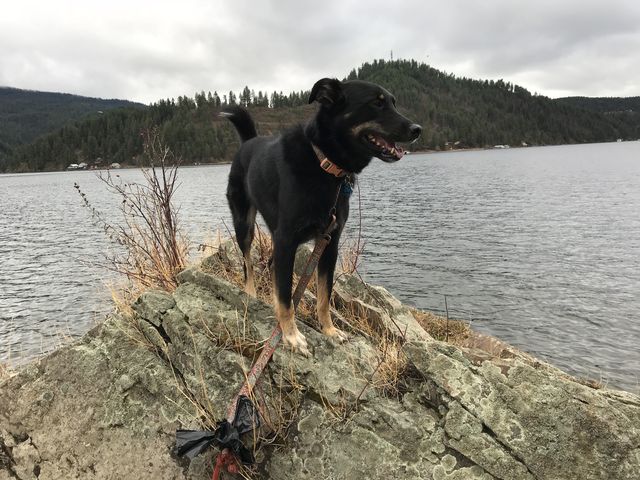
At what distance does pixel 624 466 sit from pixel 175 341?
3733 millimetres

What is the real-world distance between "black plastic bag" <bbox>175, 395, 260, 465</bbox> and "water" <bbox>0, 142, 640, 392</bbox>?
570 centimetres

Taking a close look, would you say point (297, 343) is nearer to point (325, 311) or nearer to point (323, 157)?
point (325, 311)

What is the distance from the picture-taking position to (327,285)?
4.57 meters

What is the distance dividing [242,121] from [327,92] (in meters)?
1.94

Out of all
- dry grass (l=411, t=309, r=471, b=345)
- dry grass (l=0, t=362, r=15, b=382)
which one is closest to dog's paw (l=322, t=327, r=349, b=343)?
dry grass (l=411, t=309, r=471, b=345)

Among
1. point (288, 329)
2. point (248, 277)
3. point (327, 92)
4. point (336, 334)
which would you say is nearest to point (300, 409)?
point (288, 329)

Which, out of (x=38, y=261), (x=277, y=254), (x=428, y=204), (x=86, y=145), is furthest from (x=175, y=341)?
(x=86, y=145)

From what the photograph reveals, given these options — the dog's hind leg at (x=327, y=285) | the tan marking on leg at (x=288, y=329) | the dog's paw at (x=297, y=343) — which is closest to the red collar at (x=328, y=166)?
the dog's hind leg at (x=327, y=285)

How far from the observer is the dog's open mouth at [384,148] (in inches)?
159

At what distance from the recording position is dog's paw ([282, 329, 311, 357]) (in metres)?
4.12

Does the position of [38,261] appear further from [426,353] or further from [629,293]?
[629,293]

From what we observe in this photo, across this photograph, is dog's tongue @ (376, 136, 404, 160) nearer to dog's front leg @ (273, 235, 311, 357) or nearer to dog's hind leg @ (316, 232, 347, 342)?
dog's hind leg @ (316, 232, 347, 342)

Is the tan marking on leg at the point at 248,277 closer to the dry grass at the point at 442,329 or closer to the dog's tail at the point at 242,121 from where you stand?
the dog's tail at the point at 242,121

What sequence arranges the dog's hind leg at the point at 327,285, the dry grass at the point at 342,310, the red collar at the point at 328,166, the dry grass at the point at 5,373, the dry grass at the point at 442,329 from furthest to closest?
the dry grass at the point at 442,329 < the dry grass at the point at 5,373 < the dog's hind leg at the point at 327,285 < the red collar at the point at 328,166 < the dry grass at the point at 342,310
